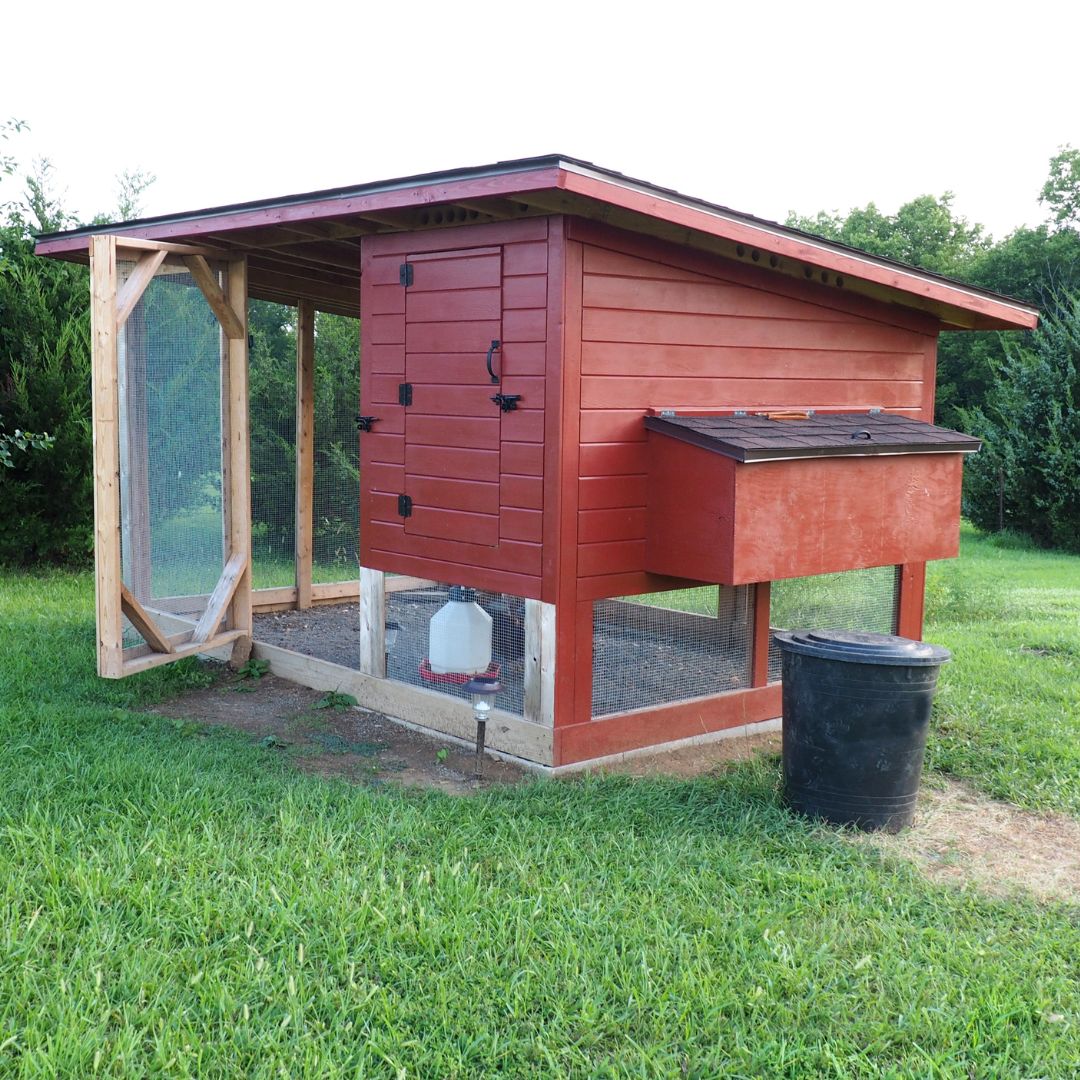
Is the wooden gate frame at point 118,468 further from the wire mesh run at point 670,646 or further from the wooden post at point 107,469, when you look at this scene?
the wire mesh run at point 670,646

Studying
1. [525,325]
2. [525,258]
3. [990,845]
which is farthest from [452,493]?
[990,845]

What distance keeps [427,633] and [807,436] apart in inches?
83.5

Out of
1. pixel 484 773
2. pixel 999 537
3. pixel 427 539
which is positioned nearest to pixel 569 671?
pixel 484 773

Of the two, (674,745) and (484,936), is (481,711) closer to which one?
(674,745)

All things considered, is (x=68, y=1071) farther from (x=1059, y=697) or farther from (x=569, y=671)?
(x=1059, y=697)

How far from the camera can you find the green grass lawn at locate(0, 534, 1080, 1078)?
2.87 m

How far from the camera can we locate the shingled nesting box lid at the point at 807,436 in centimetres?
500

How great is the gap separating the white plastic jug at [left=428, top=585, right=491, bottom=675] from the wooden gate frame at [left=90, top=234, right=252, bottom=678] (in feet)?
5.63

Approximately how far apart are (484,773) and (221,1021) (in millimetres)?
2324

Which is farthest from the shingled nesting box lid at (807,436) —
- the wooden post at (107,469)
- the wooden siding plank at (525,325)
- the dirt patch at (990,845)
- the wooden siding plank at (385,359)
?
the wooden post at (107,469)

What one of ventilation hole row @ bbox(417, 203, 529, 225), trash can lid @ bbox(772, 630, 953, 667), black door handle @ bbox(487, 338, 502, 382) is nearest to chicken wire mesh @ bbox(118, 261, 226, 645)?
ventilation hole row @ bbox(417, 203, 529, 225)

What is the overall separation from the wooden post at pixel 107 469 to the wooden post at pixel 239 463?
3.34 feet

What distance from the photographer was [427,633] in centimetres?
591

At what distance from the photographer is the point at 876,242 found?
3419 cm
